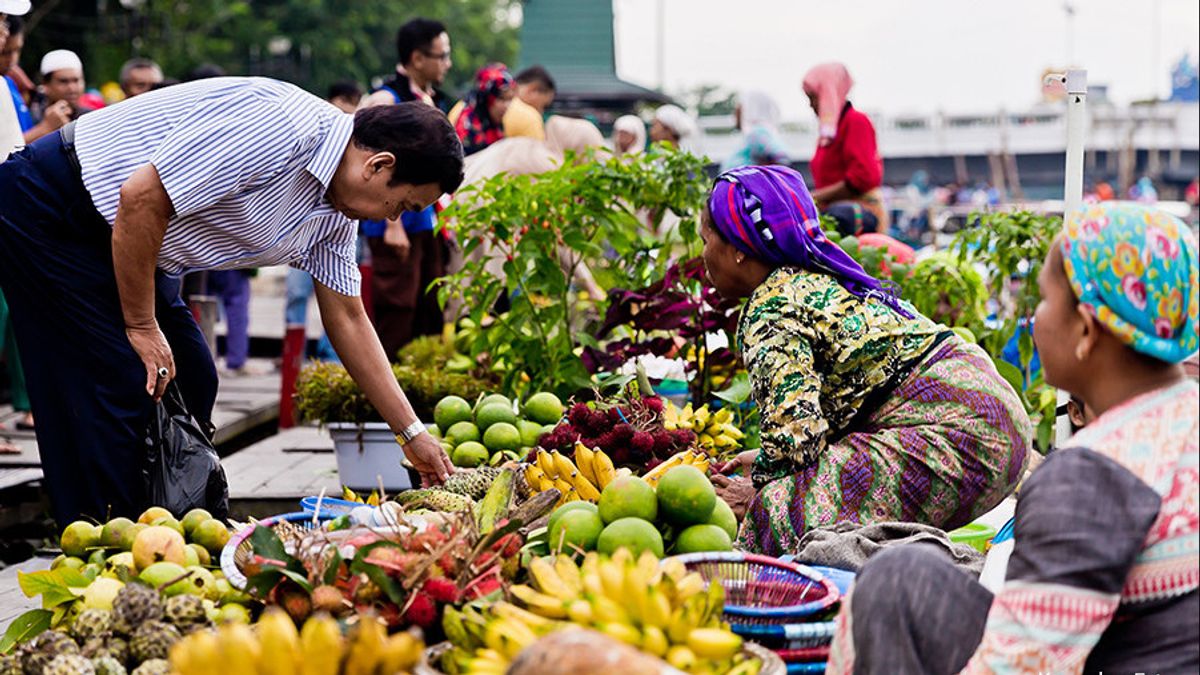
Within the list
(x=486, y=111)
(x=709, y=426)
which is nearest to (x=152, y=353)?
(x=709, y=426)

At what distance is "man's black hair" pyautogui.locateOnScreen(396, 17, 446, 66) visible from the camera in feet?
25.0

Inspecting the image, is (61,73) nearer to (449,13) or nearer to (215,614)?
(215,614)

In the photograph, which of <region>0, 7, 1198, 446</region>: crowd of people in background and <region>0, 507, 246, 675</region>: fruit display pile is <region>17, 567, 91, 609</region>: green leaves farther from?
<region>0, 7, 1198, 446</region>: crowd of people in background

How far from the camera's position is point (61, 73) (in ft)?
25.8

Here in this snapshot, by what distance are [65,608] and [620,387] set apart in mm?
2461

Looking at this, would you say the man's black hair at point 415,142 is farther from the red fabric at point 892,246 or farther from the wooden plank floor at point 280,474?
the red fabric at point 892,246

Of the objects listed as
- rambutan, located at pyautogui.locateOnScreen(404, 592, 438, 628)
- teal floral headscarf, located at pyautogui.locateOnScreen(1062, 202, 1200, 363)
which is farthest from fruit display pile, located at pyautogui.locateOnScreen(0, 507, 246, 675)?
teal floral headscarf, located at pyautogui.locateOnScreen(1062, 202, 1200, 363)

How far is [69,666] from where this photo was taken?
8.53 feet

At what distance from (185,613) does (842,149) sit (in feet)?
18.3

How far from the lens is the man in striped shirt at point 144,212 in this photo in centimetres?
373

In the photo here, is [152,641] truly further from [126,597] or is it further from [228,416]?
[228,416]

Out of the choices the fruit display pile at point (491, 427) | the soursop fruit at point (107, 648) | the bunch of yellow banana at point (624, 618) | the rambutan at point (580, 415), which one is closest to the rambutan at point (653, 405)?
the rambutan at point (580, 415)

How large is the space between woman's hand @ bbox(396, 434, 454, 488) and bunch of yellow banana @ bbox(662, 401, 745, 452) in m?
0.82

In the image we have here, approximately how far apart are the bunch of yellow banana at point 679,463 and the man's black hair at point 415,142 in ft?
3.38
